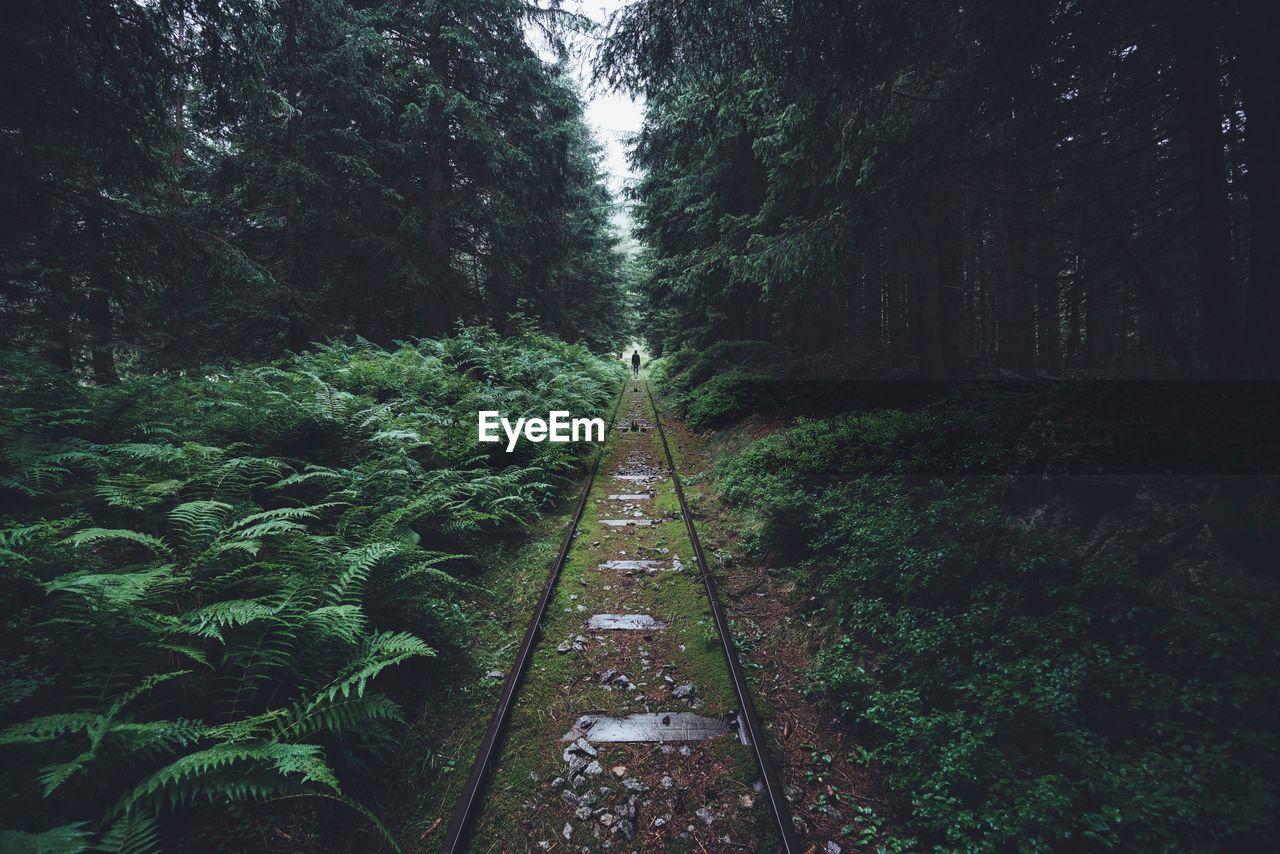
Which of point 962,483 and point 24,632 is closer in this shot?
point 24,632

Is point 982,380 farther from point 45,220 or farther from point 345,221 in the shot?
point 345,221

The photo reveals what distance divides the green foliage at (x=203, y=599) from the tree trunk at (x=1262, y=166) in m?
7.74

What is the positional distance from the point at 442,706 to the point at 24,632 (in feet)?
7.97

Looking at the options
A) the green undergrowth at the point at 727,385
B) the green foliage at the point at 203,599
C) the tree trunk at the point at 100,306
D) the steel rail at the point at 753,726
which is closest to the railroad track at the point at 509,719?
the steel rail at the point at 753,726

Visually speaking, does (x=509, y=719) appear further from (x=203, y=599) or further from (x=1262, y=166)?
(x=1262, y=166)

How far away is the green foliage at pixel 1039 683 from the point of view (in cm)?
234

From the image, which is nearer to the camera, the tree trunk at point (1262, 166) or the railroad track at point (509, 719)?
the railroad track at point (509, 719)

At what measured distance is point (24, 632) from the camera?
279 centimetres

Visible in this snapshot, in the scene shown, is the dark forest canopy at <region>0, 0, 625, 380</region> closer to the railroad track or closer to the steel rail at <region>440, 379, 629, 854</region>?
the steel rail at <region>440, 379, 629, 854</region>

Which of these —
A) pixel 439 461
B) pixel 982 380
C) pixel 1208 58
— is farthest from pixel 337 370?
pixel 1208 58

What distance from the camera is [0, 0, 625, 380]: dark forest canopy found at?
249 inches

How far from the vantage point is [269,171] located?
11.5m

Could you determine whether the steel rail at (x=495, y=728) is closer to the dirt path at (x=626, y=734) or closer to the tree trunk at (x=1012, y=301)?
the dirt path at (x=626, y=734)

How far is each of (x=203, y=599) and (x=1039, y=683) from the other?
549 cm
